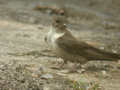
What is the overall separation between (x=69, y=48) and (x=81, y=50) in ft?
0.72

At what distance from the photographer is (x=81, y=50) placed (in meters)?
6.66

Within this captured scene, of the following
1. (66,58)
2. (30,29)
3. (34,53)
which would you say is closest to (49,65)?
(66,58)

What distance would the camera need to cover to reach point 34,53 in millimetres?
7410

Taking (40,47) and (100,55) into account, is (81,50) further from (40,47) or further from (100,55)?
(40,47)

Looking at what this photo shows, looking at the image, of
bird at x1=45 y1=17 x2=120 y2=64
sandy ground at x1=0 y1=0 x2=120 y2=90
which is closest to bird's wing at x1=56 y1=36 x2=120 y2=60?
bird at x1=45 y1=17 x2=120 y2=64

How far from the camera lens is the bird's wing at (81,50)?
6.52 meters

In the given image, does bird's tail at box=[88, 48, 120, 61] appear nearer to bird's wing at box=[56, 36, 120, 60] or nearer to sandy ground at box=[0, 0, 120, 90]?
bird's wing at box=[56, 36, 120, 60]

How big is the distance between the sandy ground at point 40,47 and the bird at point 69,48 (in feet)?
0.86

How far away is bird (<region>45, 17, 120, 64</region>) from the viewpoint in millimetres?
6512

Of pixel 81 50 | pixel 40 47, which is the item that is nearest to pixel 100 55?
pixel 81 50

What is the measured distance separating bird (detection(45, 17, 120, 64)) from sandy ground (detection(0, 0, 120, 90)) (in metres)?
0.26

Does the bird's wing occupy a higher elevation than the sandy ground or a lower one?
higher

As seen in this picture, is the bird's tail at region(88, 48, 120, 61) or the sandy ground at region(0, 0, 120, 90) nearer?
the sandy ground at region(0, 0, 120, 90)

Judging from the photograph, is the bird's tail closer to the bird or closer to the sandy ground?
the bird
